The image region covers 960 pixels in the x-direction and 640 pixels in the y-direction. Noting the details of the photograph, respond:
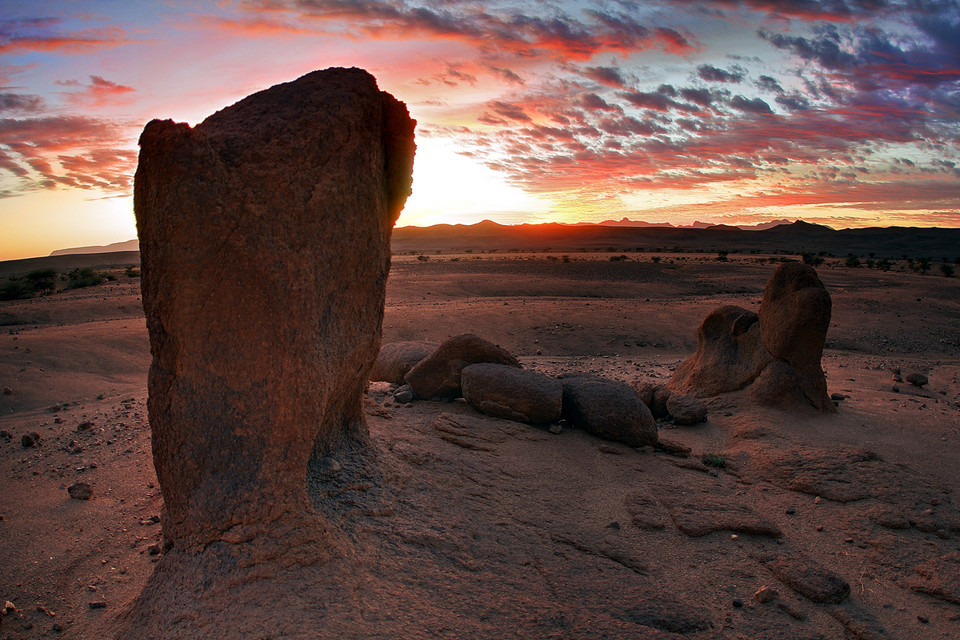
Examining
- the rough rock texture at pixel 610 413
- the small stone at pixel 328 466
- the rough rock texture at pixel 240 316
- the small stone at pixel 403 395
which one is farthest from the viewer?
the small stone at pixel 403 395

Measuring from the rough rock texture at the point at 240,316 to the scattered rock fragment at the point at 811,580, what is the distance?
3.11 meters

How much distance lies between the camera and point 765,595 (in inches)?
156

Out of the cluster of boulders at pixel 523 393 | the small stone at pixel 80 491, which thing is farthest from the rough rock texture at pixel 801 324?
the small stone at pixel 80 491

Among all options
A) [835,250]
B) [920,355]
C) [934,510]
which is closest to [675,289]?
[920,355]

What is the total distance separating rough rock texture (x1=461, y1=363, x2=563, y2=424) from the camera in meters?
6.30

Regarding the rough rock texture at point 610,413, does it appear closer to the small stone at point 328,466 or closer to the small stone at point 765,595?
the small stone at point 765,595

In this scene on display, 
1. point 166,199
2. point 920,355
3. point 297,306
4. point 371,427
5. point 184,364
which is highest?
point 166,199

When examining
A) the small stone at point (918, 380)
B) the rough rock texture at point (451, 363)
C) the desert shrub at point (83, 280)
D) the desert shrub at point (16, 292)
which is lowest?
the small stone at point (918, 380)

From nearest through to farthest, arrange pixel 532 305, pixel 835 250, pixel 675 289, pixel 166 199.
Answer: pixel 166 199
pixel 532 305
pixel 675 289
pixel 835 250

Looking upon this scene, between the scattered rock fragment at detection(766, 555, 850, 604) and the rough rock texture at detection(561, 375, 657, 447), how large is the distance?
1.97 meters

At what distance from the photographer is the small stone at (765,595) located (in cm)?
396

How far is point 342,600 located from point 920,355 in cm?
1456

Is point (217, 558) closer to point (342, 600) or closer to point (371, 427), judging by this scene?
point (342, 600)

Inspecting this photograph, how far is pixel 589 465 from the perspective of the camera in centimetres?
563
